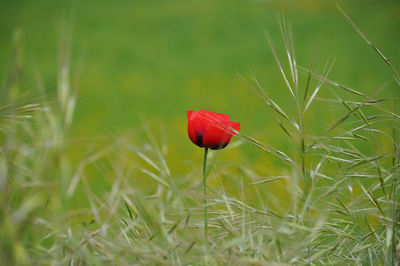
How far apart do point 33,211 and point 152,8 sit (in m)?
5.14

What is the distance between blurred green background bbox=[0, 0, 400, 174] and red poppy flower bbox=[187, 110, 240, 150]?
1.23 metres

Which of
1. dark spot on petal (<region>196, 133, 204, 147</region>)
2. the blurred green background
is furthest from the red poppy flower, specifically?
the blurred green background

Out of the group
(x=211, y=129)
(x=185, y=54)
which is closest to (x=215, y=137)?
(x=211, y=129)

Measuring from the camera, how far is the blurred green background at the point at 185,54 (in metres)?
2.55

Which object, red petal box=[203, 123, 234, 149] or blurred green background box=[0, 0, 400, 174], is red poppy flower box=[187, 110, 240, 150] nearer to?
red petal box=[203, 123, 234, 149]

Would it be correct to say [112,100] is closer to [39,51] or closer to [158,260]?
[39,51]

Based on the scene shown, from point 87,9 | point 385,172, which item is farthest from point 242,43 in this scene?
point 385,172

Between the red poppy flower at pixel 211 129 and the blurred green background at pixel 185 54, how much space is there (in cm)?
123

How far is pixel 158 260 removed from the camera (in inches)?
17.0

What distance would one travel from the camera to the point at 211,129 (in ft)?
1.88

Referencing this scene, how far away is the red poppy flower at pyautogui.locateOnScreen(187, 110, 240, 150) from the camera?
0.56m

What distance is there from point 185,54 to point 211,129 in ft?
10.8

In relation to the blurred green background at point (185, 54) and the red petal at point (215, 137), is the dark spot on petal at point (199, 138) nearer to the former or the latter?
the red petal at point (215, 137)

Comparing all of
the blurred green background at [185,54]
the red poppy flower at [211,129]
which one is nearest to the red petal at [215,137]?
the red poppy flower at [211,129]
